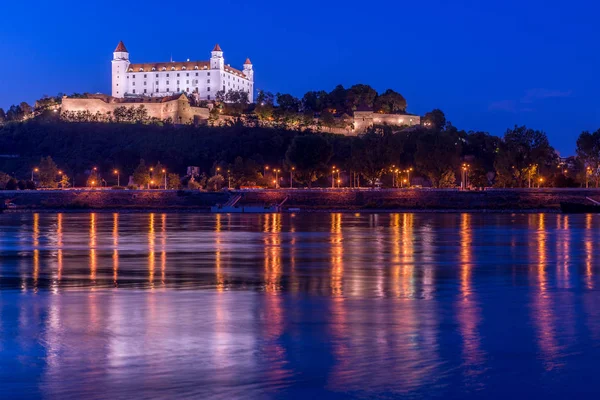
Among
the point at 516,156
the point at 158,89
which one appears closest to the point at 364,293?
the point at 516,156

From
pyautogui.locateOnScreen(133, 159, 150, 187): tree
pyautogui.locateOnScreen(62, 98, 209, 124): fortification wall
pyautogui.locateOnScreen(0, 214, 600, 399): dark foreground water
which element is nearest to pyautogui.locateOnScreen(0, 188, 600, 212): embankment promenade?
pyautogui.locateOnScreen(133, 159, 150, 187): tree

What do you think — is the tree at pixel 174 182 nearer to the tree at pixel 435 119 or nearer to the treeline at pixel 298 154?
the treeline at pixel 298 154

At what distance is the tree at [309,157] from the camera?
94.0 metres

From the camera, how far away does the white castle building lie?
166000 millimetres

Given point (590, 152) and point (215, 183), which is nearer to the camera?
point (590, 152)

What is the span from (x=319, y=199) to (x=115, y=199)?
2292 cm

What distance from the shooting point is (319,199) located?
8075 cm

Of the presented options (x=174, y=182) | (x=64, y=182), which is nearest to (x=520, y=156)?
(x=174, y=182)

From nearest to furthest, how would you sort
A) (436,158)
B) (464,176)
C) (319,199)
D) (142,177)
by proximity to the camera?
1. (319,199)
2. (436,158)
3. (464,176)
4. (142,177)

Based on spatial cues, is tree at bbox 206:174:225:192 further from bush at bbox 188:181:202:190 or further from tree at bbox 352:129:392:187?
tree at bbox 352:129:392:187

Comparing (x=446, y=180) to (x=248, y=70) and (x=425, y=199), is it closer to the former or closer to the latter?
(x=425, y=199)

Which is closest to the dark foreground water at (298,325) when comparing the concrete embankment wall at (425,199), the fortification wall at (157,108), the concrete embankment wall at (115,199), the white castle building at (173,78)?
the concrete embankment wall at (425,199)

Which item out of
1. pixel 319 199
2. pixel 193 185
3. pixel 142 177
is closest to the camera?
pixel 319 199

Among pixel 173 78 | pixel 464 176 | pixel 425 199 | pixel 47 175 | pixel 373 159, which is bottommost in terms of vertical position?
pixel 425 199
